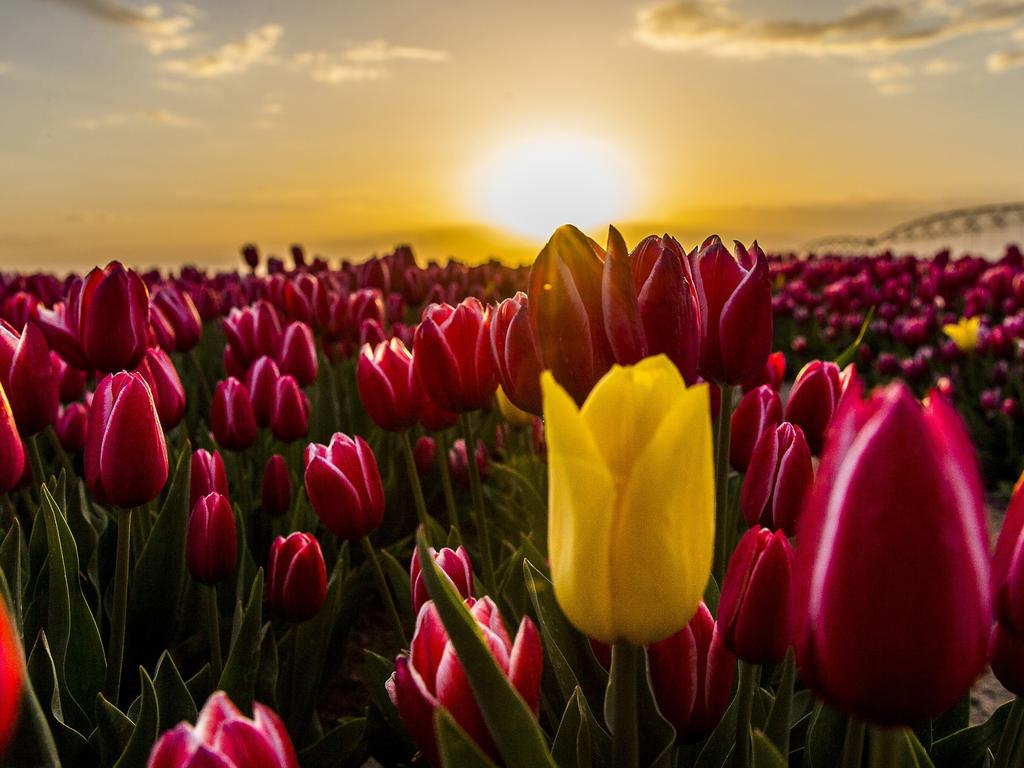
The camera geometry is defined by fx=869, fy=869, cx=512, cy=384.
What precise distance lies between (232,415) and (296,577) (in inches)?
33.6

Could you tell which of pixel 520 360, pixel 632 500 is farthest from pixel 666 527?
pixel 520 360

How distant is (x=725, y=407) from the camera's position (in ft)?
4.96

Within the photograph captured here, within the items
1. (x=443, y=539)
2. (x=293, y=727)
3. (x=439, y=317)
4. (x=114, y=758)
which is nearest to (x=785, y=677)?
(x=439, y=317)

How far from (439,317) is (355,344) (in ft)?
10.7

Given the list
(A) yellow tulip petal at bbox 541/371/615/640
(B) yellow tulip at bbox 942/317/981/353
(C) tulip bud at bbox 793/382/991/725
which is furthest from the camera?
(B) yellow tulip at bbox 942/317/981/353

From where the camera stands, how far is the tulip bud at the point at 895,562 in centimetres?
58

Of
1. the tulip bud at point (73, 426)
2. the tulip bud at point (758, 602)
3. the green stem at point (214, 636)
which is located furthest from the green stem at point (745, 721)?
the tulip bud at point (73, 426)

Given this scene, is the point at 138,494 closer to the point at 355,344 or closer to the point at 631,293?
the point at 631,293

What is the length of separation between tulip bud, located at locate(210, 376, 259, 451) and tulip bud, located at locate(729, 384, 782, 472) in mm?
1323

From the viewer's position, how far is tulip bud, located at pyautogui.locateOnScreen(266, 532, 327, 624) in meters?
1.63

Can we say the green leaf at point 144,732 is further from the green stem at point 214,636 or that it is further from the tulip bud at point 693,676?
the tulip bud at point 693,676

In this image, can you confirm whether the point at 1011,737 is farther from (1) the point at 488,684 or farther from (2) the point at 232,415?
(2) the point at 232,415

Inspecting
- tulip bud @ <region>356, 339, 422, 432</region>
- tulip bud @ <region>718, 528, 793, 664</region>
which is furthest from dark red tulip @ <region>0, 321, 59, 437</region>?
tulip bud @ <region>718, 528, 793, 664</region>

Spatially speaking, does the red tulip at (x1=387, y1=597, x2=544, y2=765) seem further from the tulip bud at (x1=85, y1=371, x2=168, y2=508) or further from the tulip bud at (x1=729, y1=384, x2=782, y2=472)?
the tulip bud at (x1=729, y1=384, x2=782, y2=472)
